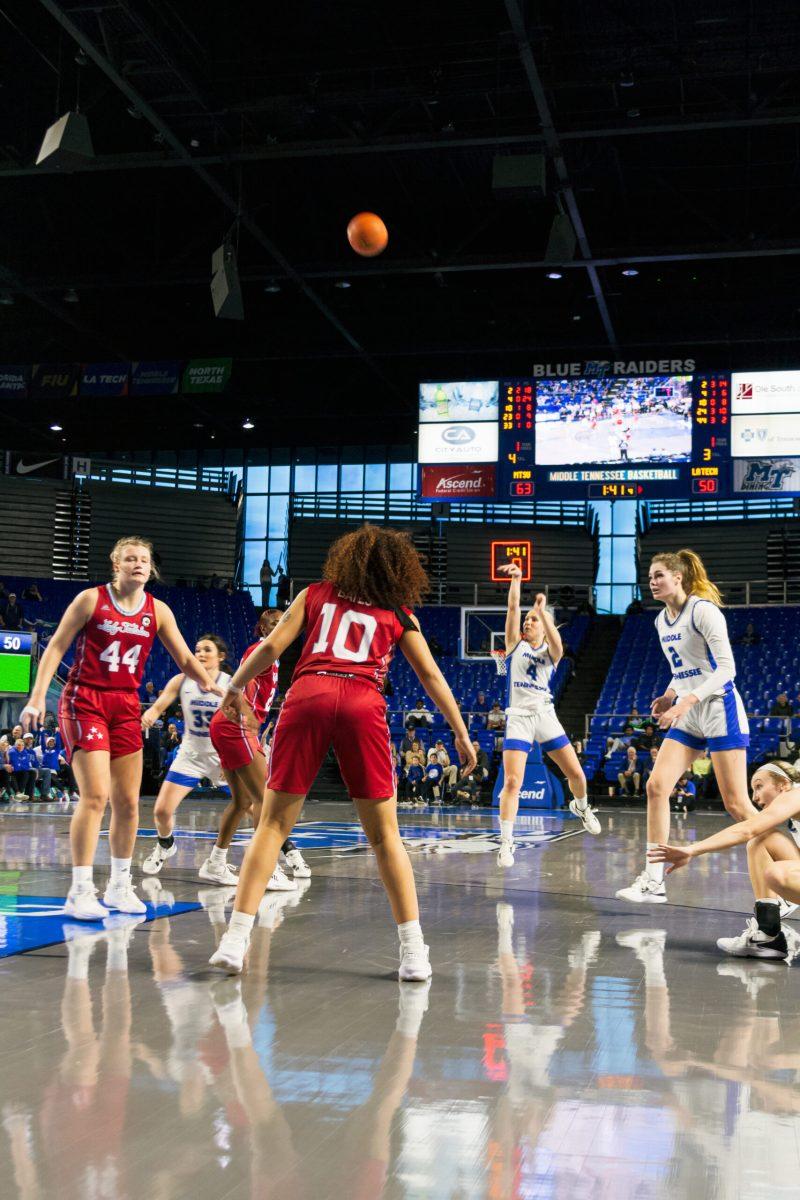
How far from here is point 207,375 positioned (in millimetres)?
25328

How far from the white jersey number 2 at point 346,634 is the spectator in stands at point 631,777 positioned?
1833 cm

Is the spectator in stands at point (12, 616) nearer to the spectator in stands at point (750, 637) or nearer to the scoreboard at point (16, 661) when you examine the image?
the scoreboard at point (16, 661)

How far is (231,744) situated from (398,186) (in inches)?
640

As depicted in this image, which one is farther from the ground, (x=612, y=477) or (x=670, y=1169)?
(x=612, y=477)

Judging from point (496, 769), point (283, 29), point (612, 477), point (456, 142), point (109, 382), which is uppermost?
point (283, 29)

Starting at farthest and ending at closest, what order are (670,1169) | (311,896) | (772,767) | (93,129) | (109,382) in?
(109,382) → (93,129) → (311,896) → (772,767) → (670,1169)

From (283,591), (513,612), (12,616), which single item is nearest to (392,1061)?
(513,612)

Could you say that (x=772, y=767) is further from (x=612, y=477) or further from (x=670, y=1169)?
(x=612, y=477)

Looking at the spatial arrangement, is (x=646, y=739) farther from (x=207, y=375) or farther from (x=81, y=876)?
(x=81, y=876)

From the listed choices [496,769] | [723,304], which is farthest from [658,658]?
[723,304]

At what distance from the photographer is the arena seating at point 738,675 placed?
23484mm

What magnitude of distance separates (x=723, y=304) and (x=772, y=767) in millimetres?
21794

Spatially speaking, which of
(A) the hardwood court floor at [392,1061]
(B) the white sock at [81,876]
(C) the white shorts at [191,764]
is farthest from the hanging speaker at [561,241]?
(B) the white sock at [81,876]

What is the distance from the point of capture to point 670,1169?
2.53 metres
